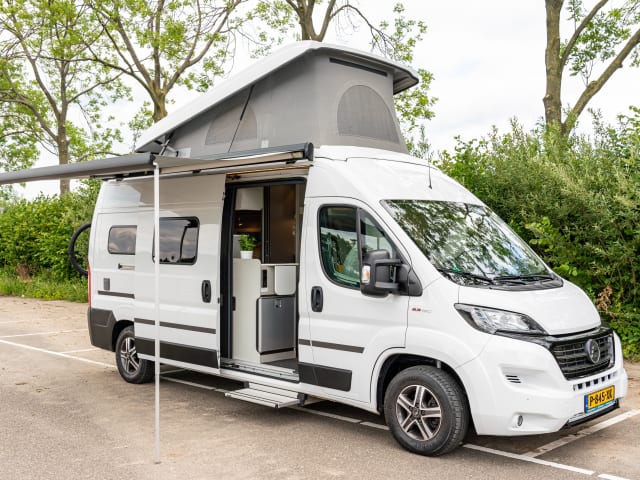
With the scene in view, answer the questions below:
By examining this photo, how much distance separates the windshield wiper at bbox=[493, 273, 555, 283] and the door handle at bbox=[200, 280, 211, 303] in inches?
123

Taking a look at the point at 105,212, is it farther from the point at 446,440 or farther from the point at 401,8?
the point at 401,8

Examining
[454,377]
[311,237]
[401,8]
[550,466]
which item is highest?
[401,8]

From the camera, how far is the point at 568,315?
567 centimetres

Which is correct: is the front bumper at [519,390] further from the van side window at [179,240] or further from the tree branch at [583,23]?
the tree branch at [583,23]

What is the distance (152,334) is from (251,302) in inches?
53.6

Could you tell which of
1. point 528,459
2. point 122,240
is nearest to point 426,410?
point 528,459

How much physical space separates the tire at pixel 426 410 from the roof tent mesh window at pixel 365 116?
2.70 metres

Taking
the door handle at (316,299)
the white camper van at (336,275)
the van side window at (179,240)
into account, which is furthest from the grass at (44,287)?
the door handle at (316,299)

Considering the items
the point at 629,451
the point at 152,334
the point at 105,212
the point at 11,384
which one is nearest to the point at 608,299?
the point at 629,451

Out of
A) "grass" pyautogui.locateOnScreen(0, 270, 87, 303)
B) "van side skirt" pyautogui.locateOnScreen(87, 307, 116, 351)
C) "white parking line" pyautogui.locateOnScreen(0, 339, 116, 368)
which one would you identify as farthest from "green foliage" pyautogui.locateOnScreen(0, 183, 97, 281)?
"van side skirt" pyautogui.locateOnScreen(87, 307, 116, 351)

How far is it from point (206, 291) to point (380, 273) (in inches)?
99.1

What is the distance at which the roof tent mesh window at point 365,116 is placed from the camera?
728 centimetres

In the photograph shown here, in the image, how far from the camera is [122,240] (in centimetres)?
891

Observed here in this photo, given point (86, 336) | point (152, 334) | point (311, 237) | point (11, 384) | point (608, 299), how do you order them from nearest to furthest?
point (311, 237) < point (152, 334) < point (11, 384) < point (608, 299) < point (86, 336)
